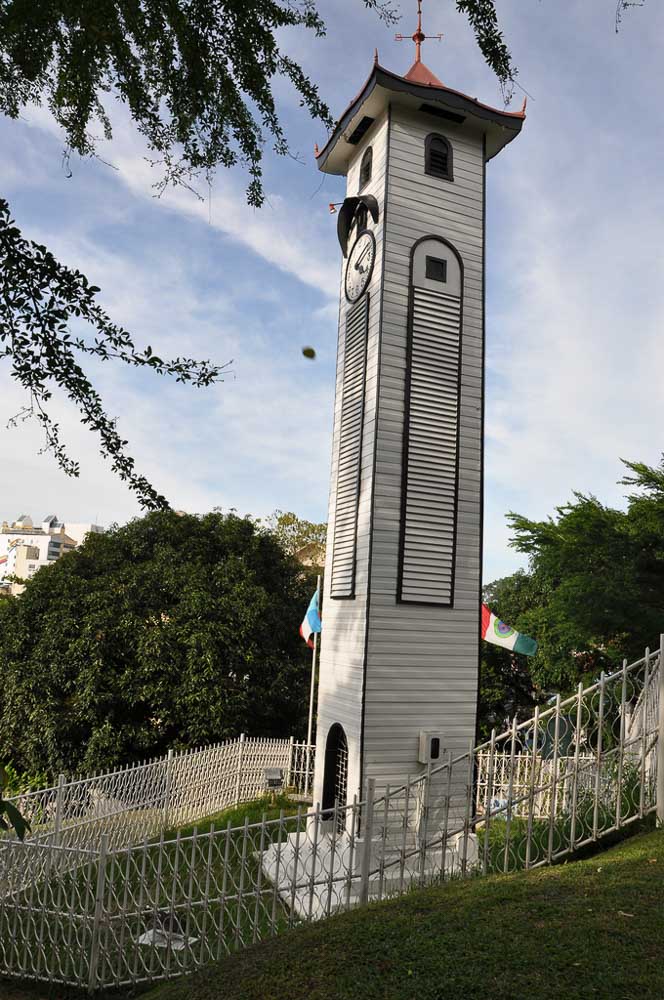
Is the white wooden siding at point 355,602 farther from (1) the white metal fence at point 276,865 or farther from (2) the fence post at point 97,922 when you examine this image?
(2) the fence post at point 97,922

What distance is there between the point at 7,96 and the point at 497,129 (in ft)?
34.5

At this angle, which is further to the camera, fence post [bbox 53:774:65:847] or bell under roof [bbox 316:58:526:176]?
bell under roof [bbox 316:58:526:176]

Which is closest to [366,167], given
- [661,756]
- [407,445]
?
[407,445]

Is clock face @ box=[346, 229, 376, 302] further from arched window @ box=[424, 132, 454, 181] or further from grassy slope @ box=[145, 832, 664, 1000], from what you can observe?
grassy slope @ box=[145, 832, 664, 1000]

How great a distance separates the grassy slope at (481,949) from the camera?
4.06 meters

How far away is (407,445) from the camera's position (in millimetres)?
10898

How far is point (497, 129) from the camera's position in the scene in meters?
12.3

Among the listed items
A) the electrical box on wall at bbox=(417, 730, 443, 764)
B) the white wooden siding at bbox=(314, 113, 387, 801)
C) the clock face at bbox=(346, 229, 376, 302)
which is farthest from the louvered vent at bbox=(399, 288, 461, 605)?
the electrical box on wall at bbox=(417, 730, 443, 764)

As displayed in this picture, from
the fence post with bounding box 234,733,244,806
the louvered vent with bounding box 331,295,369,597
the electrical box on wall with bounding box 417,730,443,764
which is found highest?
the louvered vent with bounding box 331,295,369,597

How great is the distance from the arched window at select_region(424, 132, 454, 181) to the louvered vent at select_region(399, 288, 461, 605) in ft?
7.13

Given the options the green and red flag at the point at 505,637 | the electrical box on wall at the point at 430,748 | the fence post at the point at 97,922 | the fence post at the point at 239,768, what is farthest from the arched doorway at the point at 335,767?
the fence post at the point at 239,768

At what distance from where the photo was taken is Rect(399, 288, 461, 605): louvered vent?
422 inches

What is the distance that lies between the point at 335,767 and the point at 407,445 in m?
5.11

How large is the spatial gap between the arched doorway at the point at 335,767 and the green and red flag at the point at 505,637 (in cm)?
361
